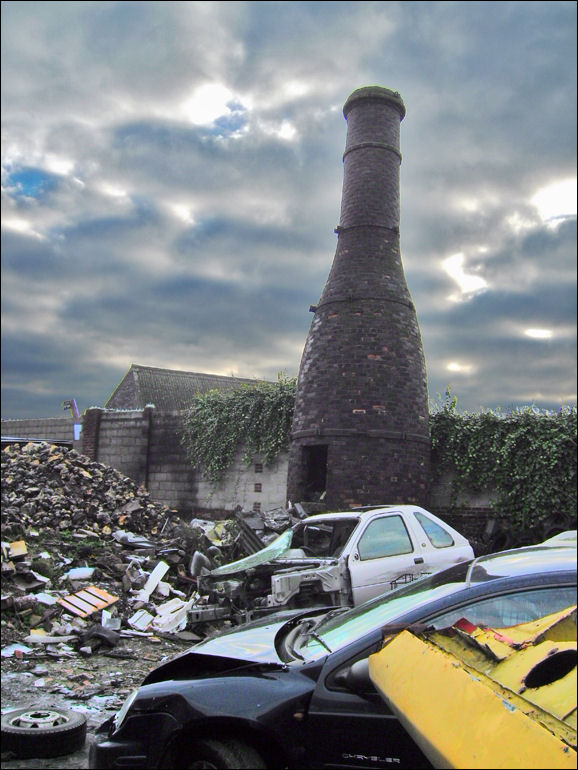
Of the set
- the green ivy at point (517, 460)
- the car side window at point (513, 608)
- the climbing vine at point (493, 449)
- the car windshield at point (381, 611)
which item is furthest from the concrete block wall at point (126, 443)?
the car side window at point (513, 608)

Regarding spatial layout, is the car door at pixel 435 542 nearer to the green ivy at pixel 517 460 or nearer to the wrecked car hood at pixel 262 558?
the wrecked car hood at pixel 262 558

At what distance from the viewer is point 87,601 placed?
974 cm

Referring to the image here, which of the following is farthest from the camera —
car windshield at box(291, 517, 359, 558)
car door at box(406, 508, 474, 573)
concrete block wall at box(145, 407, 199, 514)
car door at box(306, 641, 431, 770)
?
concrete block wall at box(145, 407, 199, 514)

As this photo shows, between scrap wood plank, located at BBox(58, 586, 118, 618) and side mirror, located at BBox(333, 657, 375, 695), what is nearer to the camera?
side mirror, located at BBox(333, 657, 375, 695)

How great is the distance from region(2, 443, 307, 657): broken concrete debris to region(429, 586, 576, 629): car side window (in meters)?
4.80

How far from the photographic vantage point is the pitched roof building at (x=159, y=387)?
1173 inches

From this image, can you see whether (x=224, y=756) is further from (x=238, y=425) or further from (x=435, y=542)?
(x=238, y=425)

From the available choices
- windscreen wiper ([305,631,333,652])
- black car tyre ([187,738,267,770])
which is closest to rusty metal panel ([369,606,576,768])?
windscreen wiper ([305,631,333,652])

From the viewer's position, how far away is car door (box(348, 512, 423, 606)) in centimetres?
733

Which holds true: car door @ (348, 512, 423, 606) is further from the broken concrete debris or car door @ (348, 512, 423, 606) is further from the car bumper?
the car bumper

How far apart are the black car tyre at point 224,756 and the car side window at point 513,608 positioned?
1.08 meters

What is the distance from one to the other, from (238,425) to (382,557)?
32.7 ft

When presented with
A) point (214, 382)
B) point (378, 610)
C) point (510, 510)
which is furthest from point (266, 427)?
point (214, 382)

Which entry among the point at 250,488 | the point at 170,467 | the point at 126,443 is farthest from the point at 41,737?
the point at 126,443
